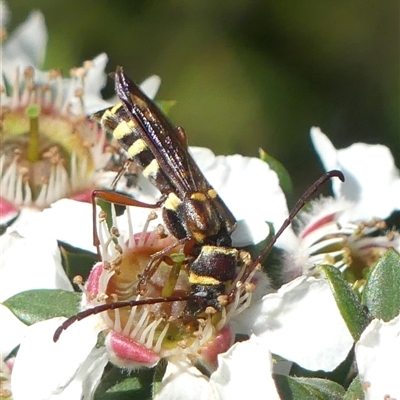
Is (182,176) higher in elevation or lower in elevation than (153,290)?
higher

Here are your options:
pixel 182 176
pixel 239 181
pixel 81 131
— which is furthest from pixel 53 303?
pixel 81 131

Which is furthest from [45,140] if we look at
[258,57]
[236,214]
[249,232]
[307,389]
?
[258,57]

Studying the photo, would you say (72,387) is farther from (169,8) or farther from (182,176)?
(169,8)

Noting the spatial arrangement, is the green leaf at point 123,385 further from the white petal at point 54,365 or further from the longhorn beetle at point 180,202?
the longhorn beetle at point 180,202

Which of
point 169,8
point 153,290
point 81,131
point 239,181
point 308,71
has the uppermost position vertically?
point 169,8

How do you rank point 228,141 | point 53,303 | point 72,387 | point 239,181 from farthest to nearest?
point 228,141 → point 239,181 → point 53,303 → point 72,387

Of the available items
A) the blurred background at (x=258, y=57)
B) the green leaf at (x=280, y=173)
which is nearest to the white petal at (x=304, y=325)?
the green leaf at (x=280, y=173)
